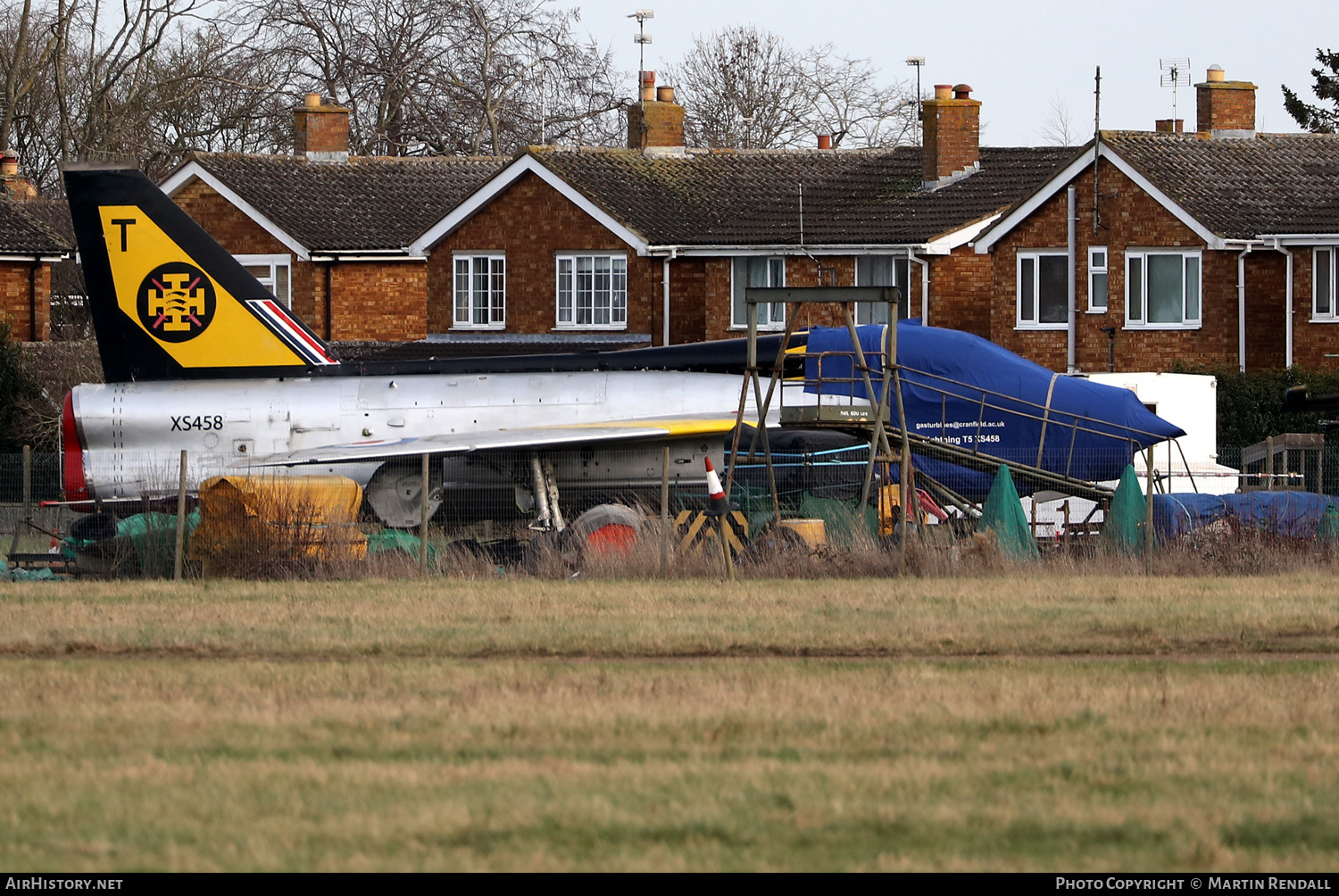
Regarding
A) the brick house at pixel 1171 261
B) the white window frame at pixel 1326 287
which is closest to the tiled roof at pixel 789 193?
the brick house at pixel 1171 261

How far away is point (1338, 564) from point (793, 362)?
7214 mm

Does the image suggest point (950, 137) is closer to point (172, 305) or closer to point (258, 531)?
point (172, 305)

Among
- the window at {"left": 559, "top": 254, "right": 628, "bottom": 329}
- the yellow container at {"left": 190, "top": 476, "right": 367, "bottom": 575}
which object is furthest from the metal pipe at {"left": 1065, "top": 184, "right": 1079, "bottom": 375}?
the yellow container at {"left": 190, "top": 476, "right": 367, "bottom": 575}

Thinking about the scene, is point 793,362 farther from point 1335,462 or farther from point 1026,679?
point 1026,679

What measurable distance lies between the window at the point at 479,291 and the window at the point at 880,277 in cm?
800

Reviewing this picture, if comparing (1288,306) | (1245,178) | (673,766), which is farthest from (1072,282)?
(673,766)

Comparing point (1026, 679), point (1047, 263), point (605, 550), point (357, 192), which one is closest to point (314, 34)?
point (357, 192)

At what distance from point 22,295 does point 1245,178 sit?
28367mm

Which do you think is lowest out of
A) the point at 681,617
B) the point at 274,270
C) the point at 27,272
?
the point at 681,617

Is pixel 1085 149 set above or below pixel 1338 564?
above

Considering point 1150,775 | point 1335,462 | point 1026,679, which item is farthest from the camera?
point 1335,462

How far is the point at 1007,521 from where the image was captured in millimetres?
19328

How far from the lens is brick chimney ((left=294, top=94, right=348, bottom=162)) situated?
44938 millimetres

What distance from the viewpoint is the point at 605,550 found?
61.6ft
